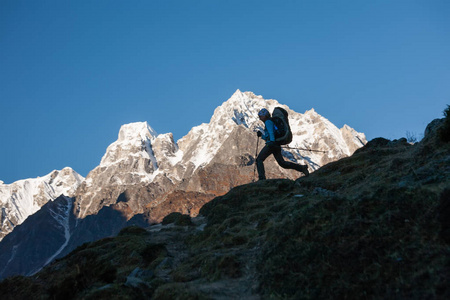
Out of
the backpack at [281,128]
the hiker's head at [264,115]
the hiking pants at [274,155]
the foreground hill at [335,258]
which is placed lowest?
the foreground hill at [335,258]

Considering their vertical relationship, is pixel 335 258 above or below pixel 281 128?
below

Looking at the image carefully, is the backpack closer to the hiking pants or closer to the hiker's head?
the hiker's head

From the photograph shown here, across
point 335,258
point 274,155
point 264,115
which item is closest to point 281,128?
point 264,115

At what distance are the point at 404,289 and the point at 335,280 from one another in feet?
3.35

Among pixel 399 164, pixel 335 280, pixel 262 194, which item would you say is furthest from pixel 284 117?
pixel 335 280

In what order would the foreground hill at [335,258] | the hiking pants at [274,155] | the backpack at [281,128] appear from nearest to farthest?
1. the foreground hill at [335,258]
2. the backpack at [281,128]
3. the hiking pants at [274,155]

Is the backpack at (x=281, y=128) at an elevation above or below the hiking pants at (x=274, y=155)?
above

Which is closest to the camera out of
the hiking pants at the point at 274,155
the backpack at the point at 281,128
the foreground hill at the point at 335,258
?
the foreground hill at the point at 335,258

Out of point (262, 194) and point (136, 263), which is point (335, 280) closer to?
point (136, 263)

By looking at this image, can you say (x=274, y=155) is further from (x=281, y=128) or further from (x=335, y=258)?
(x=335, y=258)

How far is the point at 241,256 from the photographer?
8484mm

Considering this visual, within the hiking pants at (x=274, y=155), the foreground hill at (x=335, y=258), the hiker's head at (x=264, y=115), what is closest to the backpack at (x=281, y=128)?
the hiker's head at (x=264, y=115)

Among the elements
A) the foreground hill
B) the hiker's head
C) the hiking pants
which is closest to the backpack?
the hiker's head

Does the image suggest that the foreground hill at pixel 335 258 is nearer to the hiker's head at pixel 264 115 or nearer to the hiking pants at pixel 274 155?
the hiking pants at pixel 274 155
